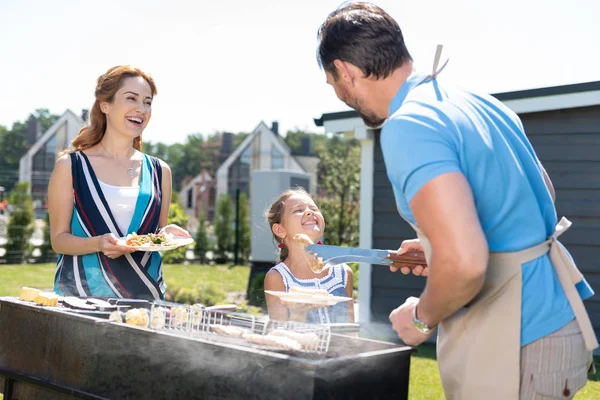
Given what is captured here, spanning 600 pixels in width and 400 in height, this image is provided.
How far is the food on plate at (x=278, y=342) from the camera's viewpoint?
1.90 meters

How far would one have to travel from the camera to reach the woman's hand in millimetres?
2889

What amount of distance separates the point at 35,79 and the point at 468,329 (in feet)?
100

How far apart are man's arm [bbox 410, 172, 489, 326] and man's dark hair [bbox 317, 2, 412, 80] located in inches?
17.2

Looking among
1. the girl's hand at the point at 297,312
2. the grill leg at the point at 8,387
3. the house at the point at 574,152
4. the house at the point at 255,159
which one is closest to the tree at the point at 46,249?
the house at the point at 574,152

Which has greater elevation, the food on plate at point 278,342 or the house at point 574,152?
the house at point 574,152

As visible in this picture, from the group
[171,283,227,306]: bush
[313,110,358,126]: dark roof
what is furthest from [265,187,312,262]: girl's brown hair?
[171,283,227,306]: bush

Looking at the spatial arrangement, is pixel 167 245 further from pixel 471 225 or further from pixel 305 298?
pixel 471 225

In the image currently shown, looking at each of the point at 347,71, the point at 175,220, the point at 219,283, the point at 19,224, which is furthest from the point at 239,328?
the point at 19,224

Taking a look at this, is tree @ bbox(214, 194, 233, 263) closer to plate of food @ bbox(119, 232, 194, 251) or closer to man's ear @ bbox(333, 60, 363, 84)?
plate of food @ bbox(119, 232, 194, 251)

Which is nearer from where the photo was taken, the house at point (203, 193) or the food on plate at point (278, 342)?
the food on plate at point (278, 342)

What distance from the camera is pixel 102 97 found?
3.27m

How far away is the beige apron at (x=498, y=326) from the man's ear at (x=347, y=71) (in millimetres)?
448

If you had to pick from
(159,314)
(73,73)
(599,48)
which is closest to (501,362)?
(159,314)

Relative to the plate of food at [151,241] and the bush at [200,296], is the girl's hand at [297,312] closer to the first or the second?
the plate of food at [151,241]
